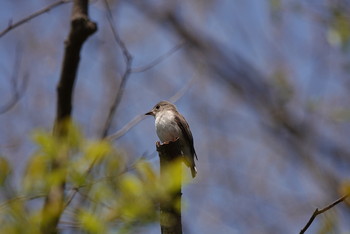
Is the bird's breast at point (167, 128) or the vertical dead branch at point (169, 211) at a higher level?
the bird's breast at point (167, 128)

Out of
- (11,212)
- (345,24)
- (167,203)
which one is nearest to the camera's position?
(11,212)

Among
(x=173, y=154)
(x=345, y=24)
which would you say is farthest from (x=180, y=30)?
(x=173, y=154)

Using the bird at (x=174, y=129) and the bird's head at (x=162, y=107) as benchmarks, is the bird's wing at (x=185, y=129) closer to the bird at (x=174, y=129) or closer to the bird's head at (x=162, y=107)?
the bird at (x=174, y=129)

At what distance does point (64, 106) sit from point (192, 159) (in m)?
1.87

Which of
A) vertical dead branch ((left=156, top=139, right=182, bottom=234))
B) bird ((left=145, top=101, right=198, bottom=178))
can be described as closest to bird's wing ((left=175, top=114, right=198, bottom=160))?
bird ((left=145, top=101, right=198, bottom=178))

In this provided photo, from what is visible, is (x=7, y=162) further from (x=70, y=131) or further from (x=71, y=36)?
(x=71, y=36)

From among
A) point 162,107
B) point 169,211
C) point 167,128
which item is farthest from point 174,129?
point 169,211

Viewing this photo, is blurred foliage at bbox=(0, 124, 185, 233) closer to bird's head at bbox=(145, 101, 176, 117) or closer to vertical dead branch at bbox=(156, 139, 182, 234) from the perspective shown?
vertical dead branch at bbox=(156, 139, 182, 234)

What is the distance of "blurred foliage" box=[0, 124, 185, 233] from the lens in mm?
2121

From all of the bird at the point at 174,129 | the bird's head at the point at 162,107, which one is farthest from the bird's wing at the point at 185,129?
the bird's head at the point at 162,107

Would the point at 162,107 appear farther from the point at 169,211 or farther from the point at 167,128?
the point at 169,211

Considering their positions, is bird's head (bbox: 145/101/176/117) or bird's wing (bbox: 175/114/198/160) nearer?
bird's wing (bbox: 175/114/198/160)

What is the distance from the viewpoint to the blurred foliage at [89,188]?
2.12 metres

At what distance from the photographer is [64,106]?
4281 millimetres
